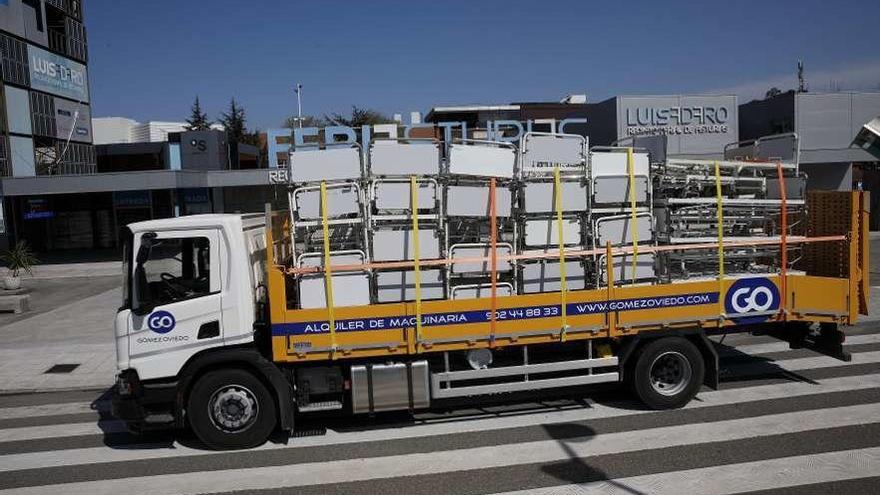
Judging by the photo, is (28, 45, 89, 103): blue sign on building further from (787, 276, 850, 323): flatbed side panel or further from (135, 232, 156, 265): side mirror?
(787, 276, 850, 323): flatbed side panel

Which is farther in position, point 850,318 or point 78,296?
point 78,296

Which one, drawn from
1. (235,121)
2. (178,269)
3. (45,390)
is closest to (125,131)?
(235,121)

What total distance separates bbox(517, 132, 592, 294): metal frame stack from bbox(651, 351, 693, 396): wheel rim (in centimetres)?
122

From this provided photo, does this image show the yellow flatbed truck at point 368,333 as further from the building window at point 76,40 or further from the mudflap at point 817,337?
the building window at point 76,40

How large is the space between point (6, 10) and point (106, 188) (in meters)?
13.1

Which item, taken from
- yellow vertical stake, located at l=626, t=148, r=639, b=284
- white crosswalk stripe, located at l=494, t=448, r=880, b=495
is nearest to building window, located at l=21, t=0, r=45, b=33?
yellow vertical stake, located at l=626, t=148, r=639, b=284

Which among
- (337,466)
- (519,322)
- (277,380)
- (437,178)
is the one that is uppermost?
(437,178)

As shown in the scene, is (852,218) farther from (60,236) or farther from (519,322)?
(60,236)

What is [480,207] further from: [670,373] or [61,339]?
[61,339]

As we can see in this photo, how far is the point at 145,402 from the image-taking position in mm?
6508

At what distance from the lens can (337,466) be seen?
6.15 metres

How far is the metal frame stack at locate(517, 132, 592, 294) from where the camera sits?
714 cm

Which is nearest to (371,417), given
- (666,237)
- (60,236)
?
(666,237)

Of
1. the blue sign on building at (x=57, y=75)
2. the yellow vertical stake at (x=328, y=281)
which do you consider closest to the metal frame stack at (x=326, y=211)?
the yellow vertical stake at (x=328, y=281)
